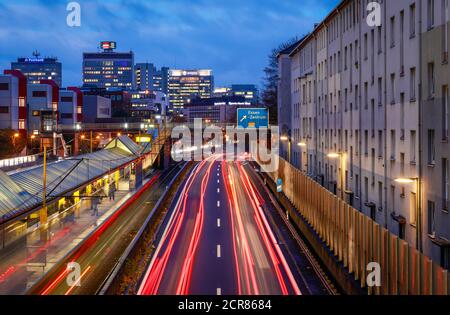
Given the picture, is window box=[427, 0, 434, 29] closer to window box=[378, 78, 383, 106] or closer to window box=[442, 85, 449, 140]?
window box=[442, 85, 449, 140]

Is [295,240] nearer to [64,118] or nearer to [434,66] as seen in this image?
[434,66]

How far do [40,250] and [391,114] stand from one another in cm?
1688

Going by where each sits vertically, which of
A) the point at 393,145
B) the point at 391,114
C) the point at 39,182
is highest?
the point at 391,114

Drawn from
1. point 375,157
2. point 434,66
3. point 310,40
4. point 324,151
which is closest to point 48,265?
point 434,66

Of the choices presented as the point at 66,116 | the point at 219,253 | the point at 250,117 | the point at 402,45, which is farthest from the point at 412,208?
the point at 66,116

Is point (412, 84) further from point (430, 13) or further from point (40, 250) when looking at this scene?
point (40, 250)

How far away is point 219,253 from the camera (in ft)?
85.4

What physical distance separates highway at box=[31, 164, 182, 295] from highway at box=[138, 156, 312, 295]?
161 centimetres

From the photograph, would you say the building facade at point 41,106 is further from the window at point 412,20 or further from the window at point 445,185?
the window at point 445,185

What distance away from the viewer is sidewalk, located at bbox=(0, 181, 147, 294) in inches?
720

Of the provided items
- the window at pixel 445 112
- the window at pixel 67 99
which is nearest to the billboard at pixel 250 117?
the window at pixel 445 112

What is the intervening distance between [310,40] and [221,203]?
19.2 m

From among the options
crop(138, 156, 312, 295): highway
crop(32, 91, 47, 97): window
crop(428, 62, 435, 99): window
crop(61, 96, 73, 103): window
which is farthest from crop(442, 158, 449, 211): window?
crop(61, 96, 73, 103): window

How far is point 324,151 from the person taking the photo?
152 ft
